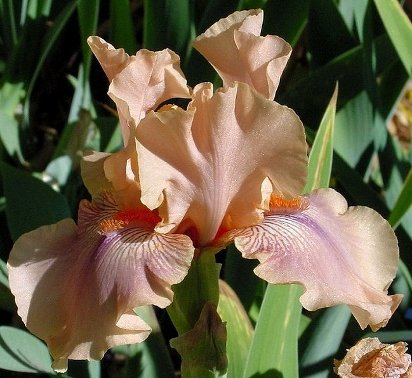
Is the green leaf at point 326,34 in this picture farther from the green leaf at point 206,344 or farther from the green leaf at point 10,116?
the green leaf at point 206,344

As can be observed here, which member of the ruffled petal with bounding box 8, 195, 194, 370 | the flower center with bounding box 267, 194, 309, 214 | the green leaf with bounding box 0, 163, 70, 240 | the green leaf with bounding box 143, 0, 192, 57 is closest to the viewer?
the ruffled petal with bounding box 8, 195, 194, 370

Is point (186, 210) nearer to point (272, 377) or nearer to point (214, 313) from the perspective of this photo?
point (214, 313)

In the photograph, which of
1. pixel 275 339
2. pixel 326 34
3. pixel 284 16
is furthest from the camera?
pixel 326 34

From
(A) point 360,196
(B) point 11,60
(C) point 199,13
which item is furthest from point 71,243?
(C) point 199,13

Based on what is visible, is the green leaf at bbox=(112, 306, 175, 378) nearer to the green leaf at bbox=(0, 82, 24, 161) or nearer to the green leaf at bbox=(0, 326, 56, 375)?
the green leaf at bbox=(0, 326, 56, 375)

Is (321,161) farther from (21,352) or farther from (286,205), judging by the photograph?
(21,352)

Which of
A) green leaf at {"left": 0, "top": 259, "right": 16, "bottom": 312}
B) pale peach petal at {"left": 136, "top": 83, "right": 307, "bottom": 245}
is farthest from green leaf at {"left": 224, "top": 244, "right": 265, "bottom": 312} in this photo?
pale peach petal at {"left": 136, "top": 83, "right": 307, "bottom": 245}

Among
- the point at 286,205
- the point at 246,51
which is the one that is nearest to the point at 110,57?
the point at 246,51
